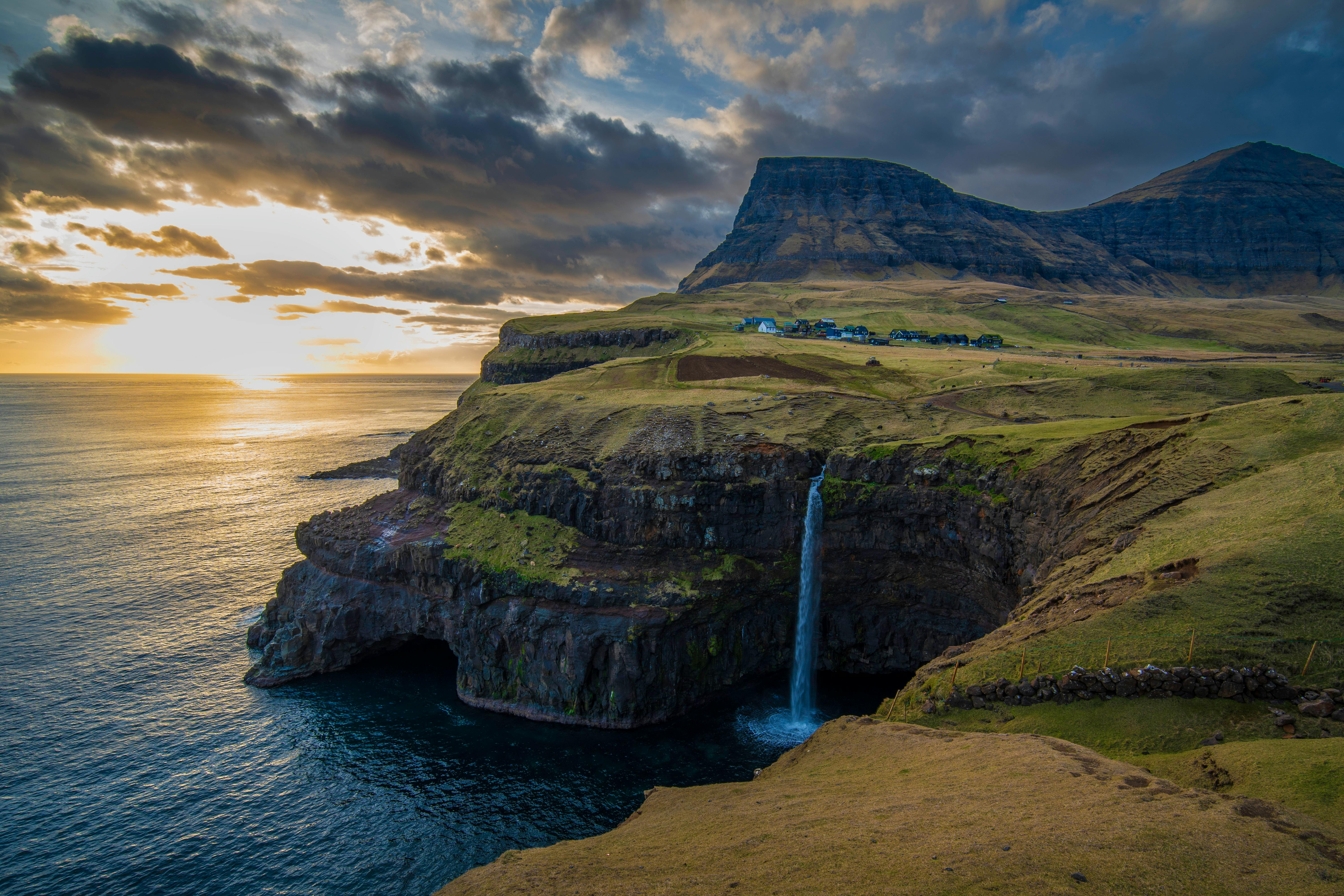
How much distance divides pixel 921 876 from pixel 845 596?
151ft

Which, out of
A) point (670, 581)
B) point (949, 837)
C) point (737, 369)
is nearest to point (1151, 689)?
point (949, 837)

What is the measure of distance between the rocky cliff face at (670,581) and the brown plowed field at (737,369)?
102ft

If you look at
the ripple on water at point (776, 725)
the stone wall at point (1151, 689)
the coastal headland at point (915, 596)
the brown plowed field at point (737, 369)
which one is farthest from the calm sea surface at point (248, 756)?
the brown plowed field at point (737, 369)

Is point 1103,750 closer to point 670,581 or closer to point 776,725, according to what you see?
point 776,725

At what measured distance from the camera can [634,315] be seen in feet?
550

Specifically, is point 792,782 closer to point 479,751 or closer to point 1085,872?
point 1085,872

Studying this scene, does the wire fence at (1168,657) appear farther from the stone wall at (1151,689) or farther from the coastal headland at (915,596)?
the stone wall at (1151,689)

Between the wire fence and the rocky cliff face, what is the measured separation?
72.2ft

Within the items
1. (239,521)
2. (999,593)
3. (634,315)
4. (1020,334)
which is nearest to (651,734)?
(999,593)

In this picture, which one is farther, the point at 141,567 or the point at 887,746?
the point at 141,567

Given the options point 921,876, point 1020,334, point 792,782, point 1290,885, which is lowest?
point 792,782

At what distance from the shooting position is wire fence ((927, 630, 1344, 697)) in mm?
21719

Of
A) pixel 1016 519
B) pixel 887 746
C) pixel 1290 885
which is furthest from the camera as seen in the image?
pixel 1016 519

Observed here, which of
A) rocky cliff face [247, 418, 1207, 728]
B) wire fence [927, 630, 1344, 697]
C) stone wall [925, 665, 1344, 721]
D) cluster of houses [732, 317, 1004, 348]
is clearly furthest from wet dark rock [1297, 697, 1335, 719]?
cluster of houses [732, 317, 1004, 348]
